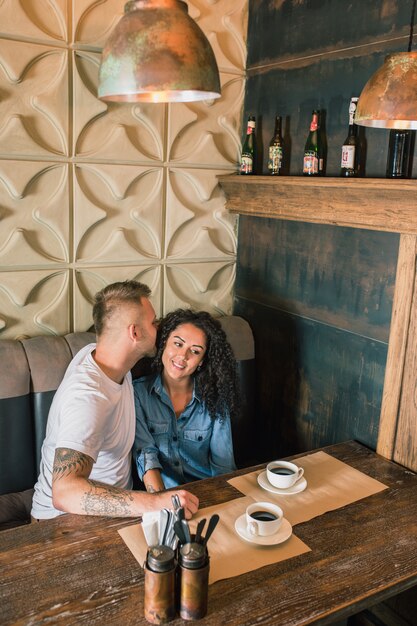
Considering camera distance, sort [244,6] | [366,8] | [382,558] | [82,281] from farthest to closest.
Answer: [244,6] → [82,281] → [366,8] → [382,558]

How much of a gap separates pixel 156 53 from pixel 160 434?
150cm

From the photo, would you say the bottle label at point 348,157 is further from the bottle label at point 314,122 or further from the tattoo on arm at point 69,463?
the tattoo on arm at point 69,463

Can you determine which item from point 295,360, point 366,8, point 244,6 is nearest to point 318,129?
point 366,8

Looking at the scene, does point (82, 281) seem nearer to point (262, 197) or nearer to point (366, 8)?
point (262, 197)

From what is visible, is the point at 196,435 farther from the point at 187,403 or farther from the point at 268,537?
the point at 268,537

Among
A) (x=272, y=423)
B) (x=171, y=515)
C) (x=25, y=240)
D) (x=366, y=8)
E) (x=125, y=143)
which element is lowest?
(x=272, y=423)

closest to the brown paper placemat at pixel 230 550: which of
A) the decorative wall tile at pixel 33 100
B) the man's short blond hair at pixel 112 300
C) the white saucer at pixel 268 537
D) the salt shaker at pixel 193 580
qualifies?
the white saucer at pixel 268 537

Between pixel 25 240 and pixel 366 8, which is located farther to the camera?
pixel 25 240

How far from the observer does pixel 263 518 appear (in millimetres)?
1687

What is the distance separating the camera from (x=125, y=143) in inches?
104

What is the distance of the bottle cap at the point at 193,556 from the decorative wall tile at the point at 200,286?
1671 millimetres

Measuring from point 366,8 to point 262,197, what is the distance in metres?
0.89

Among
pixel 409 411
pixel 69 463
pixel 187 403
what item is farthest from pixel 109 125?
pixel 409 411

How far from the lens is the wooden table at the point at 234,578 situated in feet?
4.50
